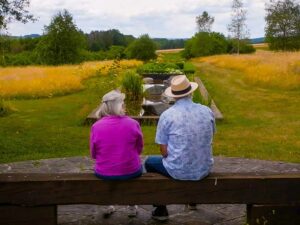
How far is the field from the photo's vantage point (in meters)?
9.83

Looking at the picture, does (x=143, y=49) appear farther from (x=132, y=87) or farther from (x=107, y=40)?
(x=132, y=87)

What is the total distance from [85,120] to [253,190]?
8698 mm

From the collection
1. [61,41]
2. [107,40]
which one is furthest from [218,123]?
[107,40]

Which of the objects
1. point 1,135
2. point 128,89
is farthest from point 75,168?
point 128,89

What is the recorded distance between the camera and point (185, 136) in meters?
4.73

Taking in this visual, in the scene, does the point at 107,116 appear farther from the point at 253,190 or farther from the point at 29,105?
the point at 29,105

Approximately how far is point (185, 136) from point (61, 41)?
45664mm

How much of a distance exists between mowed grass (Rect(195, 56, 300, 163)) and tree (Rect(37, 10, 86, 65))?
29.0m

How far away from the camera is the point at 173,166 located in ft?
15.6

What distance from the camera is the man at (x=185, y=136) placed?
4.73m

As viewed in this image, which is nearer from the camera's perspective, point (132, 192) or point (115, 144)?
point (132, 192)

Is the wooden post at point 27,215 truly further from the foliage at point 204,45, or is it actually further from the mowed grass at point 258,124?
the foliage at point 204,45

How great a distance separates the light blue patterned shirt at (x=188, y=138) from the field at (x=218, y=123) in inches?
174

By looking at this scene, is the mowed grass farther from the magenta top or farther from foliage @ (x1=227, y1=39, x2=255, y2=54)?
foliage @ (x1=227, y1=39, x2=255, y2=54)
